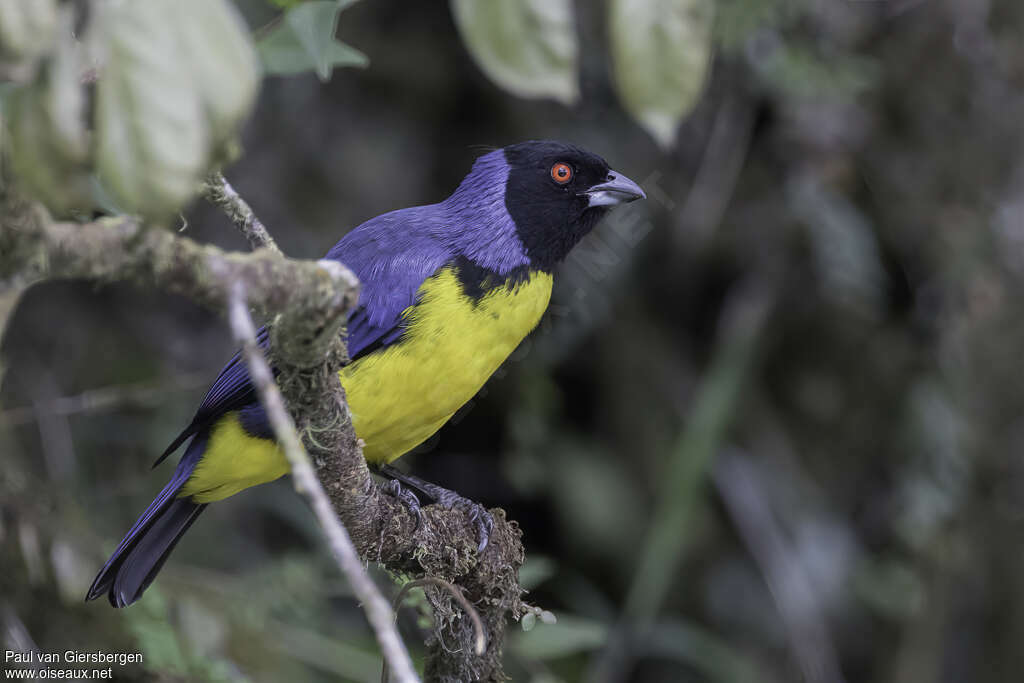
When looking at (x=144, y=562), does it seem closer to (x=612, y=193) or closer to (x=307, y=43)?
(x=307, y=43)

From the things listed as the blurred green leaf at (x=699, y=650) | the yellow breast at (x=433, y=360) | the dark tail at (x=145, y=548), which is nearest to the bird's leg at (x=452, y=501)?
the yellow breast at (x=433, y=360)

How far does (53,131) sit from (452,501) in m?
2.47

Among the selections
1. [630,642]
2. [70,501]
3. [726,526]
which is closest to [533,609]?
[70,501]

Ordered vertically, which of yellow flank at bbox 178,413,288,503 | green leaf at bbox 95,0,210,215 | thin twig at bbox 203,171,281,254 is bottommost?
yellow flank at bbox 178,413,288,503

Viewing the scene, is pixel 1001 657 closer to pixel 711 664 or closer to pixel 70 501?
pixel 711 664

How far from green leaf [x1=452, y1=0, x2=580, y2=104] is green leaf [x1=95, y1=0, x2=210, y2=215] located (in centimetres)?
24

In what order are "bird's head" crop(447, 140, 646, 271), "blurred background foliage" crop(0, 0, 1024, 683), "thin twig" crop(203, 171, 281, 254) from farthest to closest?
"blurred background foliage" crop(0, 0, 1024, 683) < "bird's head" crop(447, 140, 646, 271) < "thin twig" crop(203, 171, 281, 254)

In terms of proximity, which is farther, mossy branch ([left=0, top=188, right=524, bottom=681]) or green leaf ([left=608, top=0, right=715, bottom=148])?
mossy branch ([left=0, top=188, right=524, bottom=681])

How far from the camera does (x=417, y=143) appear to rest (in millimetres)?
5762

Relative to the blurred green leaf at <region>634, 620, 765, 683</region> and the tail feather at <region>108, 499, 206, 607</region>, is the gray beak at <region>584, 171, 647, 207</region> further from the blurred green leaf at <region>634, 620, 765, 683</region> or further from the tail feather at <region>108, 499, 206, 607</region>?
the blurred green leaf at <region>634, 620, 765, 683</region>

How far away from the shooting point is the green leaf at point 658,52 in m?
0.84

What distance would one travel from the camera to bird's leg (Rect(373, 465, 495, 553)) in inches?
109

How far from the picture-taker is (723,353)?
5.55 meters

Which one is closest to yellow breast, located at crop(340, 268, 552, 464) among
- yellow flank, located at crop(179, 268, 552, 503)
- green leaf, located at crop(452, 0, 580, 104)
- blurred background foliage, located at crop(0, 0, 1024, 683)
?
yellow flank, located at crop(179, 268, 552, 503)
